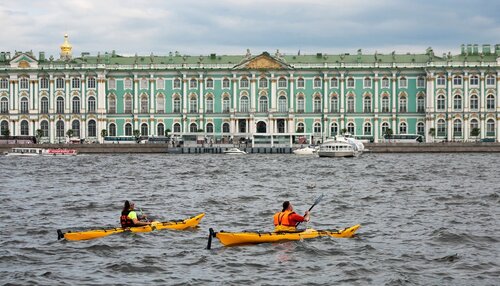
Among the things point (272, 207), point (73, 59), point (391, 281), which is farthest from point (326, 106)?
point (391, 281)

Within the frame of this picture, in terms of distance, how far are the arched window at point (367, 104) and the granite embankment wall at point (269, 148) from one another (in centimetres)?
1054

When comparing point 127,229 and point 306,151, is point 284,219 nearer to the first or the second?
point 127,229

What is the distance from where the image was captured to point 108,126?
400ft

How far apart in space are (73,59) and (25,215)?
9082cm

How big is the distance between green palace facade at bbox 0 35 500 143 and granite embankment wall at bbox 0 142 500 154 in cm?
611

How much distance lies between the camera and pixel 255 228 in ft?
107

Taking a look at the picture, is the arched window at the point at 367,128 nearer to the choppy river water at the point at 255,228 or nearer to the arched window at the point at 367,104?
the arched window at the point at 367,104

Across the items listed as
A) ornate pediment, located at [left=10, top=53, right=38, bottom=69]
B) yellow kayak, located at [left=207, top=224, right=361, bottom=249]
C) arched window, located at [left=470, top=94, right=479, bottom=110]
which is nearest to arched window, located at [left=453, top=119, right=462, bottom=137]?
arched window, located at [left=470, top=94, right=479, bottom=110]

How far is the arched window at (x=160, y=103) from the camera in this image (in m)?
122

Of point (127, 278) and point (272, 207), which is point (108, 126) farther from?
point (127, 278)

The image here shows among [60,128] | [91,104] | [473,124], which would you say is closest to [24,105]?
[60,128]

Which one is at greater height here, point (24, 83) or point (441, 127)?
point (24, 83)

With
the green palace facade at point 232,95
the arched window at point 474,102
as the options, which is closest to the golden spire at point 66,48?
the green palace facade at point 232,95

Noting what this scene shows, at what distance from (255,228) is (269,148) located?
81871 mm
